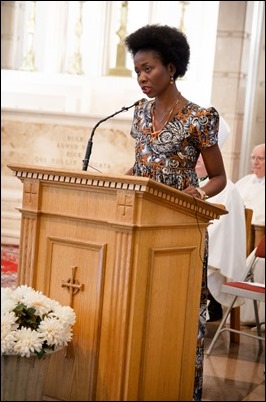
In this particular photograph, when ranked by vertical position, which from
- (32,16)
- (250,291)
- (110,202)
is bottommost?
(250,291)

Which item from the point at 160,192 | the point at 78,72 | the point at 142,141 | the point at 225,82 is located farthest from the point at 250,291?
the point at 78,72

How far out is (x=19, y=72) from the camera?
38.7 feet

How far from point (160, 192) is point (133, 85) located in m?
8.28

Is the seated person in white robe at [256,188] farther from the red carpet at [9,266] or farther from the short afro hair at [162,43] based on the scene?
the short afro hair at [162,43]

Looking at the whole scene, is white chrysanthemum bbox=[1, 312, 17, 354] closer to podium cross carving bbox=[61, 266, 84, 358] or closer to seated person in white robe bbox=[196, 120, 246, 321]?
podium cross carving bbox=[61, 266, 84, 358]

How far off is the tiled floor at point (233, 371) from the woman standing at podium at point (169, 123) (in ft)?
0.86

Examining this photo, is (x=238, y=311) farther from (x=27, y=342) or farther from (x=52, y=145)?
(x=52, y=145)

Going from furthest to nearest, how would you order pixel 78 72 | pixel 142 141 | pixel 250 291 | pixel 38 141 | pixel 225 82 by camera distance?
1. pixel 78 72
2. pixel 38 141
3. pixel 225 82
4. pixel 250 291
5. pixel 142 141

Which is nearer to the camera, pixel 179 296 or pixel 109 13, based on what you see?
pixel 179 296

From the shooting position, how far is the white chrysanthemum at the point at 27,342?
286 centimetres

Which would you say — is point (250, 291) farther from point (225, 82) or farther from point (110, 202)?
point (225, 82)

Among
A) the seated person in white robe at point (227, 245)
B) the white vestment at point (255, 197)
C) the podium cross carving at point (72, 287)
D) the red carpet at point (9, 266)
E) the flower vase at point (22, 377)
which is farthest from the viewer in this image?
the white vestment at point (255, 197)

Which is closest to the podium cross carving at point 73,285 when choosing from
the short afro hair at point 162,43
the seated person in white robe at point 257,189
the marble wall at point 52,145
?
the short afro hair at point 162,43

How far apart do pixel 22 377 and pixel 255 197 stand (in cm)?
573
